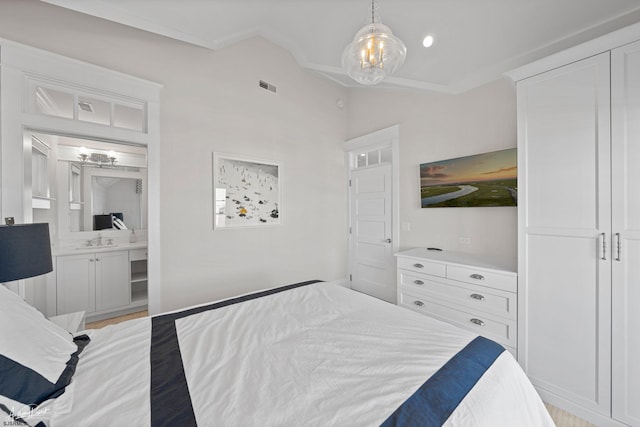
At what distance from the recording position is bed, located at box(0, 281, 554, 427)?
0.80m

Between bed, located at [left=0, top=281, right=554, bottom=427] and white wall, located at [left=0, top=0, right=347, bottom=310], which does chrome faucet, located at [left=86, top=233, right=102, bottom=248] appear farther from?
bed, located at [left=0, top=281, right=554, bottom=427]

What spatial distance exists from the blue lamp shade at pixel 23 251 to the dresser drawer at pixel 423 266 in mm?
2803

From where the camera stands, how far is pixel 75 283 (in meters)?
2.89

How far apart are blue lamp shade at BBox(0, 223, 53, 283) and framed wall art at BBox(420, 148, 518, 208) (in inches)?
129

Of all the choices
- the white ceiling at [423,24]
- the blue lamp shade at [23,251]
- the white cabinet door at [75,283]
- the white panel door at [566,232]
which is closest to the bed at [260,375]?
the blue lamp shade at [23,251]

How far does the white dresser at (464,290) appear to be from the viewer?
1.99 metres

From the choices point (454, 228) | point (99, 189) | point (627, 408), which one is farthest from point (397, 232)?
point (99, 189)

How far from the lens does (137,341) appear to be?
126 cm

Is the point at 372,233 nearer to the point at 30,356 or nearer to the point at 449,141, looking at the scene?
the point at 449,141

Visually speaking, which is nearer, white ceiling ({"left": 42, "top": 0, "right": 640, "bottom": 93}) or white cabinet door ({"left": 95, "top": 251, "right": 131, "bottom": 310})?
white ceiling ({"left": 42, "top": 0, "right": 640, "bottom": 93})

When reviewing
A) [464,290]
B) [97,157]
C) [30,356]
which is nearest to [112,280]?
[97,157]

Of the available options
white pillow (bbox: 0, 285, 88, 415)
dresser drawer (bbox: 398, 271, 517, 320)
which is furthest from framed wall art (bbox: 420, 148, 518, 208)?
white pillow (bbox: 0, 285, 88, 415)

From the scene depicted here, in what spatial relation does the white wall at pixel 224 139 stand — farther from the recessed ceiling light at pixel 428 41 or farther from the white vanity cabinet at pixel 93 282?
the recessed ceiling light at pixel 428 41

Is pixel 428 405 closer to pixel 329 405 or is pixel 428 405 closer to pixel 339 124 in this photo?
pixel 329 405
